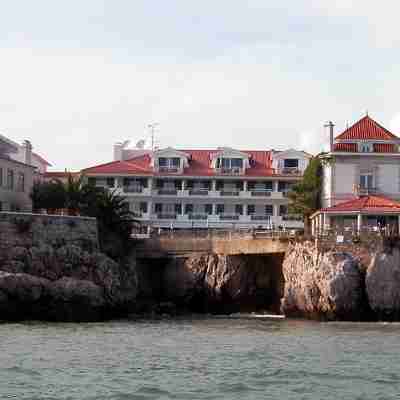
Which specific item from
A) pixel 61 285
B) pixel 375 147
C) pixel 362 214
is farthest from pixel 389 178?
pixel 61 285

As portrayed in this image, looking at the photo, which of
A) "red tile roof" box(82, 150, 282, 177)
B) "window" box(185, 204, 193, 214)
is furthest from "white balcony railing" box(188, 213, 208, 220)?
"red tile roof" box(82, 150, 282, 177)

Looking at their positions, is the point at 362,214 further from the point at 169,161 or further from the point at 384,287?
the point at 169,161

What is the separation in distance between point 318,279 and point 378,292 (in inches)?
139

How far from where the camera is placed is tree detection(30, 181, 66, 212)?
239 ft

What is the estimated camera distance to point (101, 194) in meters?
68.8

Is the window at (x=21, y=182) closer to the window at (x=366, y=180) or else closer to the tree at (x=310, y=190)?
the tree at (x=310, y=190)

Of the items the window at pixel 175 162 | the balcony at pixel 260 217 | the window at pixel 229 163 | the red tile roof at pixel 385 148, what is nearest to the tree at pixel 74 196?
the window at pixel 175 162

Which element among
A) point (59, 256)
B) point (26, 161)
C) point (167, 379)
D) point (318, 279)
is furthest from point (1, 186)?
point (167, 379)

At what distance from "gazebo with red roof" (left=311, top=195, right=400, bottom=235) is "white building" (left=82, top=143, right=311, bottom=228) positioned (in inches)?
508

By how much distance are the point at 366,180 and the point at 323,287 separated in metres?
19.3

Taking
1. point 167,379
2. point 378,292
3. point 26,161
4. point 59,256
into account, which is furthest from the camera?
point 26,161

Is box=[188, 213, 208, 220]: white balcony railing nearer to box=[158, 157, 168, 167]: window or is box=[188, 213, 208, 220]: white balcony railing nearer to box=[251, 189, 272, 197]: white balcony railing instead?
box=[251, 189, 272, 197]: white balcony railing

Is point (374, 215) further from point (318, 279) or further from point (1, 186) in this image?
point (1, 186)

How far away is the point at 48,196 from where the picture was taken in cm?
7425
